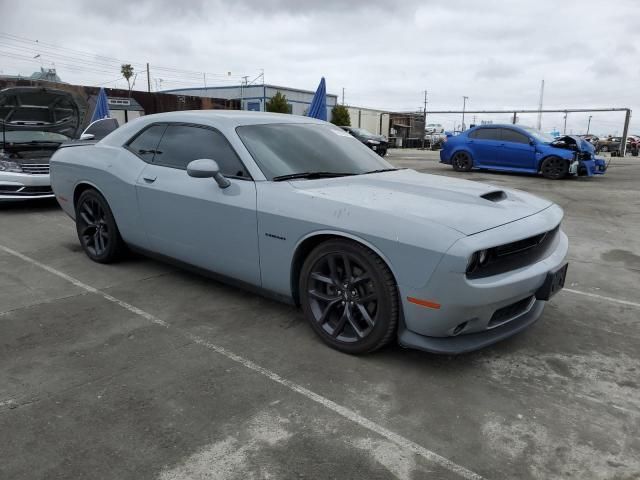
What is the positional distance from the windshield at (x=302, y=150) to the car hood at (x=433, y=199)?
0.20 m

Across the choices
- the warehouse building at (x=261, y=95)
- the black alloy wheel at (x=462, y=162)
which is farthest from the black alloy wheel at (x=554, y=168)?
the warehouse building at (x=261, y=95)

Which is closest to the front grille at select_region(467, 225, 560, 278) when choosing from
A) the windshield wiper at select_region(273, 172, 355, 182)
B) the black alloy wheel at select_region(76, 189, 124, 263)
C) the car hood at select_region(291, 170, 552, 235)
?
the car hood at select_region(291, 170, 552, 235)

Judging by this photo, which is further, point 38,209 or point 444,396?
point 38,209

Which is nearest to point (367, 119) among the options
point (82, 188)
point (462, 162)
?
point (462, 162)

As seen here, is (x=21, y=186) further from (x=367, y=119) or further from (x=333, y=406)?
(x=367, y=119)

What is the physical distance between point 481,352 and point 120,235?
3271mm

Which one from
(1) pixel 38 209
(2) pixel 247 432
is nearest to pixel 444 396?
(2) pixel 247 432

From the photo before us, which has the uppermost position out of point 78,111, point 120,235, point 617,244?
point 78,111

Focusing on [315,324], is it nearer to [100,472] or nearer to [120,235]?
[100,472]

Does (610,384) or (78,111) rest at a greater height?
(78,111)

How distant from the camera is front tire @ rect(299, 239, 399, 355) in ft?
9.14

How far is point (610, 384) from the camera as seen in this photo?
2.80m

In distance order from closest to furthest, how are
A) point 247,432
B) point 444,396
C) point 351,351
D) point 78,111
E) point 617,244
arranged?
point 247,432, point 444,396, point 351,351, point 617,244, point 78,111

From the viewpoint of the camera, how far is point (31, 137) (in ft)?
27.0
